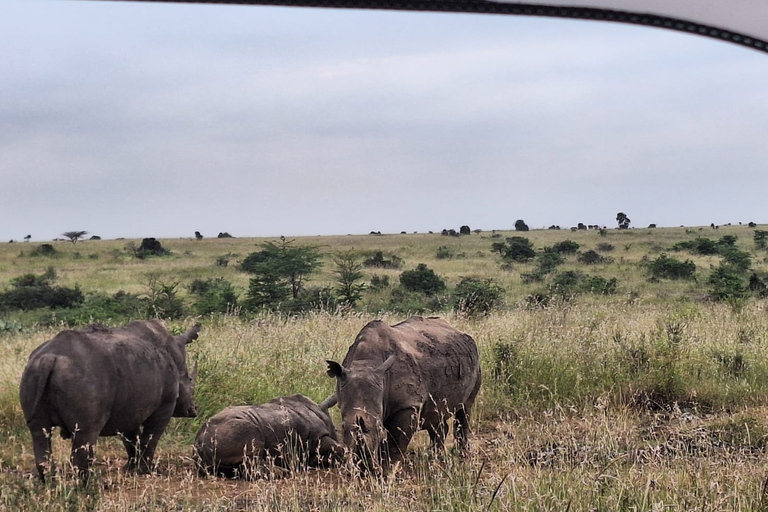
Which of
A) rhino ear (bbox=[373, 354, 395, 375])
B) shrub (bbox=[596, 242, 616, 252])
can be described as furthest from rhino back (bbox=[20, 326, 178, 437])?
shrub (bbox=[596, 242, 616, 252])

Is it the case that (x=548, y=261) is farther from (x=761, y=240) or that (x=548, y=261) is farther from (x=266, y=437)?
(x=266, y=437)

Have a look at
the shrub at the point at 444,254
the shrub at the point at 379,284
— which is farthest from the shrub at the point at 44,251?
the shrub at the point at 379,284

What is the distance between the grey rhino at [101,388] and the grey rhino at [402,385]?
1690 millimetres

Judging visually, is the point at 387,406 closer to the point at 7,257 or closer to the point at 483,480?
the point at 483,480

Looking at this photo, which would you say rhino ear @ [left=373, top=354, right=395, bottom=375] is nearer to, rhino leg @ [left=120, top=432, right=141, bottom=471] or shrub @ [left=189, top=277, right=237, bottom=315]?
rhino leg @ [left=120, top=432, right=141, bottom=471]

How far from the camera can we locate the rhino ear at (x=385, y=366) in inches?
258

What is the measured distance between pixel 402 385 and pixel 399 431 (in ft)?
1.33

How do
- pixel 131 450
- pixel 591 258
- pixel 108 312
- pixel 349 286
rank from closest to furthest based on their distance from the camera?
1. pixel 131 450
2. pixel 108 312
3. pixel 349 286
4. pixel 591 258

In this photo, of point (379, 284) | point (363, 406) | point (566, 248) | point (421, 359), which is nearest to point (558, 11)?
point (363, 406)

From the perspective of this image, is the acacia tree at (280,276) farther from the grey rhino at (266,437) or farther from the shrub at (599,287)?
the grey rhino at (266,437)

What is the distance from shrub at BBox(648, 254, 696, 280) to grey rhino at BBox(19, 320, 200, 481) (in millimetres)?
27641

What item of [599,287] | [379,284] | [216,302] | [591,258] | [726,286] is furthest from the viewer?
[591,258]

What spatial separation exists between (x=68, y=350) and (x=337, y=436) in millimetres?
3008

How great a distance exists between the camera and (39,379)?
19.9ft
